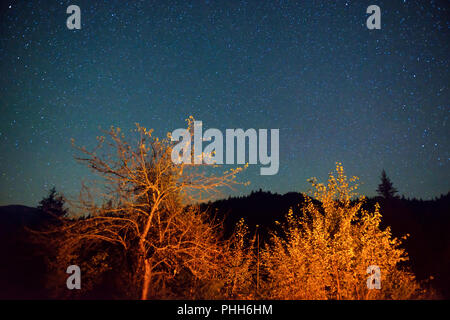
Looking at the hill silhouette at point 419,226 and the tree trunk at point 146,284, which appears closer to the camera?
the tree trunk at point 146,284

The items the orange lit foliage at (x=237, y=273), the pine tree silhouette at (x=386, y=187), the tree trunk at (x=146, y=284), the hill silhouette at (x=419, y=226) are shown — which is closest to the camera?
the tree trunk at (x=146, y=284)

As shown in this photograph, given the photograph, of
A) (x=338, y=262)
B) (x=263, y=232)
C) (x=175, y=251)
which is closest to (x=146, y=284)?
(x=175, y=251)

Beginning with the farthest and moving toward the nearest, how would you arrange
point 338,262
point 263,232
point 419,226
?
point 263,232 < point 419,226 < point 338,262

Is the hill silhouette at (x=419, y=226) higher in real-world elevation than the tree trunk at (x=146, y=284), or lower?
lower

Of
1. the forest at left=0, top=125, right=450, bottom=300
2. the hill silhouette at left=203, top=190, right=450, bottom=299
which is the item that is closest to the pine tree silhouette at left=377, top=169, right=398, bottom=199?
the hill silhouette at left=203, top=190, right=450, bottom=299

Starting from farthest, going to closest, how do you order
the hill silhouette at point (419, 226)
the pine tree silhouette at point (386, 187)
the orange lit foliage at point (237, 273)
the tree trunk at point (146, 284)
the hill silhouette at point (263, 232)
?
the pine tree silhouette at point (386, 187) → the hill silhouette at point (419, 226) → the hill silhouette at point (263, 232) → the orange lit foliage at point (237, 273) → the tree trunk at point (146, 284)

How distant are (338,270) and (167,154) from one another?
10.2 metres

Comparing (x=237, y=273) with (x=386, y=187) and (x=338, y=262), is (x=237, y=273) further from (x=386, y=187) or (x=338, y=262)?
(x=386, y=187)

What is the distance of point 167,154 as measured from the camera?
9742 mm

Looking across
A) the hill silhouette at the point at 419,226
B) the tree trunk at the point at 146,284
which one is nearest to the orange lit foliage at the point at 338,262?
the tree trunk at the point at 146,284

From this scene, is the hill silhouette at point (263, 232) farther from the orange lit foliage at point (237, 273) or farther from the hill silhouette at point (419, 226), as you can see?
the orange lit foliage at point (237, 273)
